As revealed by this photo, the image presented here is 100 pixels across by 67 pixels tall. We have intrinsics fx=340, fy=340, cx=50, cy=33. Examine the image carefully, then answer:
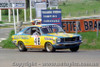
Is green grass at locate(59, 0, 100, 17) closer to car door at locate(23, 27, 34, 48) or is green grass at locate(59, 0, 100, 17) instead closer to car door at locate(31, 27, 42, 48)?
car door at locate(23, 27, 34, 48)

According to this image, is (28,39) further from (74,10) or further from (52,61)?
(74,10)

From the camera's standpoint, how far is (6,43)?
74.1 feet

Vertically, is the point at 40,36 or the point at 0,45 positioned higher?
the point at 40,36

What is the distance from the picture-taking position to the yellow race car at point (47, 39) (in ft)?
53.7

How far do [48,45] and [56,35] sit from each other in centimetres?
65

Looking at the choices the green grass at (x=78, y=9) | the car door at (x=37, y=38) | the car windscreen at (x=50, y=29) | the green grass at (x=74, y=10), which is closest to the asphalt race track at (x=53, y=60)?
the car door at (x=37, y=38)

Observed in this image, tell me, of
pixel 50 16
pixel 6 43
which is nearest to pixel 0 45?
pixel 6 43

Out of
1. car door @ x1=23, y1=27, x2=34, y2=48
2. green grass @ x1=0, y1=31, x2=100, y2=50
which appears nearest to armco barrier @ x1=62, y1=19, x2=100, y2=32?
green grass @ x1=0, y1=31, x2=100, y2=50

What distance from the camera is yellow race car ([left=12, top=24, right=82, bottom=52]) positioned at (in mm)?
16359

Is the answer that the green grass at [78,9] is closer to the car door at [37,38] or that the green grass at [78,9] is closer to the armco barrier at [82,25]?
the armco barrier at [82,25]

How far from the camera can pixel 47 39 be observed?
1670 centimetres

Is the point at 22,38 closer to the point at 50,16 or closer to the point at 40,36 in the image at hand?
the point at 40,36

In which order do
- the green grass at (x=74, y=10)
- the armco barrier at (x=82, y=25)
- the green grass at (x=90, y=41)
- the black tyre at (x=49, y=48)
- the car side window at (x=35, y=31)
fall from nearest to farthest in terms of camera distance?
the black tyre at (x=49, y=48), the car side window at (x=35, y=31), the green grass at (x=90, y=41), the armco barrier at (x=82, y=25), the green grass at (x=74, y=10)

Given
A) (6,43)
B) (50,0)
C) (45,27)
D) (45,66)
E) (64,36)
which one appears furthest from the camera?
(50,0)
